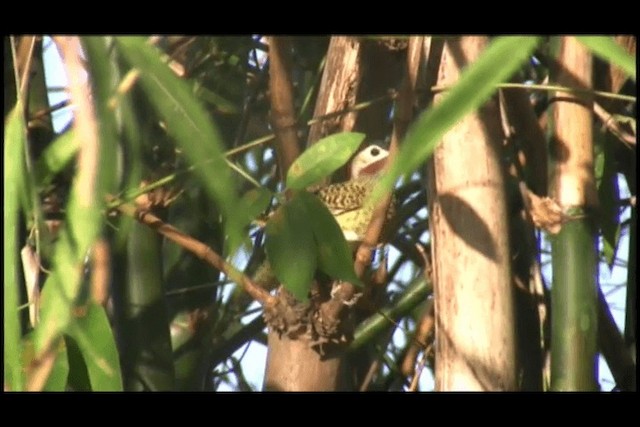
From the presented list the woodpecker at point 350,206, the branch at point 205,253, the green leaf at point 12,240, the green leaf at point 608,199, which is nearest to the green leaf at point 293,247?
the branch at point 205,253

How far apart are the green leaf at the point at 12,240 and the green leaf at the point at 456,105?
25 cm

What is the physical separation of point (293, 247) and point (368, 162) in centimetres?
114

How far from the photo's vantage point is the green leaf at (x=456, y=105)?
72 cm

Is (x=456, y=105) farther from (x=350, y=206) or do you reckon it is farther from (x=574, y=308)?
(x=350, y=206)

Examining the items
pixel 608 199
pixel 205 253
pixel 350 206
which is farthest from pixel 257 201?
pixel 350 206

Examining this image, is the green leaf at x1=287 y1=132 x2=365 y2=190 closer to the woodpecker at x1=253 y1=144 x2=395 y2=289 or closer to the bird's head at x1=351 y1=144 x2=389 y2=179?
the woodpecker at x1=253 y1=144 x2=395 y2=289

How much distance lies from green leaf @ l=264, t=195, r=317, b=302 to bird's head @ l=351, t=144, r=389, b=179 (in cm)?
104

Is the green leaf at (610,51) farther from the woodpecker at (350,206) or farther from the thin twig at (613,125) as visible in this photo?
the woodpecker at (350,206)

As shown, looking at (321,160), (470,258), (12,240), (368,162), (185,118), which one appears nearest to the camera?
(185,118)

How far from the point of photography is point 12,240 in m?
0.84
